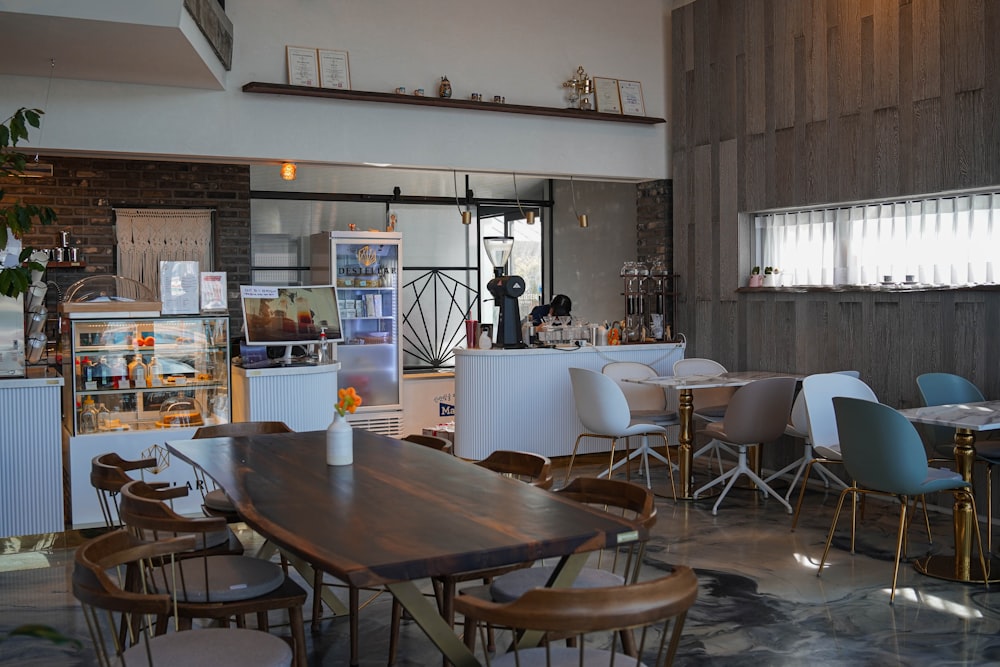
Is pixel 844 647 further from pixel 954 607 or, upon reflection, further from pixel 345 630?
pixel 345 630

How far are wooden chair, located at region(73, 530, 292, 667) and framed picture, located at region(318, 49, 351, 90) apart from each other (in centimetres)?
489

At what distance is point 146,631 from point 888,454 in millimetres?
3399

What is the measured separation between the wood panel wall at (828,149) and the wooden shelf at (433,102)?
2.13 feet

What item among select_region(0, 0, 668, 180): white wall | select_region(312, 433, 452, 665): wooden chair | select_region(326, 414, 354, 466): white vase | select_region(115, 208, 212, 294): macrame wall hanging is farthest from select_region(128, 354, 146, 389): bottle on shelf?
select_region(115, 208, 212, 294): macrame wall hanging

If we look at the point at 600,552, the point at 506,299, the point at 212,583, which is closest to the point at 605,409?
the point at 506,299

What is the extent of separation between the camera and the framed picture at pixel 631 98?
808 cm

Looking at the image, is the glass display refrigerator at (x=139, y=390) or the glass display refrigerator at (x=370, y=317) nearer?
the glass display refrigerator at (x=139, y=390)

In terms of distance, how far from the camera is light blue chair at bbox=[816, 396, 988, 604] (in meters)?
4.36

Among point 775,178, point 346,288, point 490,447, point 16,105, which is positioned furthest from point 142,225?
point 775,178

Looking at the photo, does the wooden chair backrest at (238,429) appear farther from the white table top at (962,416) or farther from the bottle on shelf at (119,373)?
the white table top at (962,416)

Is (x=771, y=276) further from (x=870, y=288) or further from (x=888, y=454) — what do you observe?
(x=888, y=454)

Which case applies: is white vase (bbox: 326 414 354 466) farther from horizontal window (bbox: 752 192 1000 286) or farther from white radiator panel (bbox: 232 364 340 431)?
horizontal window (bbox: 752 192 1000 286)

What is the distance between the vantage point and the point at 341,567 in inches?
86.1

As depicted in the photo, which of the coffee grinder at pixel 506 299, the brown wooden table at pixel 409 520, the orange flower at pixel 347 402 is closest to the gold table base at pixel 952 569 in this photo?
the brown wooden table at pixel 409 520
